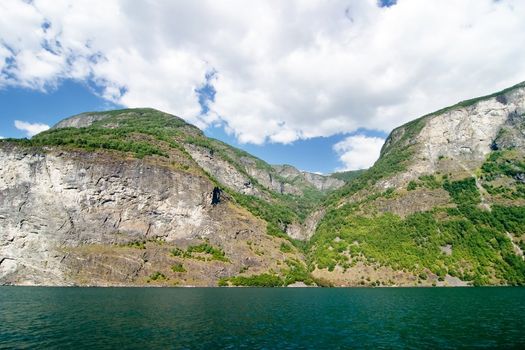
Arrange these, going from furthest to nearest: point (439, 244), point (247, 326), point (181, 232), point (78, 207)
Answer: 1. point (439, 244)
2. point (181, 232)
3. point (78, 207)
4. point (247, 326)

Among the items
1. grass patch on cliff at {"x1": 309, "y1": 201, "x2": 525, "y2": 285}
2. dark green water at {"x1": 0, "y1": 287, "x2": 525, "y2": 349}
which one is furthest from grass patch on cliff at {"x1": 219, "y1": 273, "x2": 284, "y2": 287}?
dark green water at {"x1": 0, "y1": 287, "x2": 525, "y2": 349}

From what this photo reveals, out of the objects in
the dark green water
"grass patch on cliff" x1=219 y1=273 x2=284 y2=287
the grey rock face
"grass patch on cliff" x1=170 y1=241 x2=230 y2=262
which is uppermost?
the grey rock face

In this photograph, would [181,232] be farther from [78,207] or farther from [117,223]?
[78,207]

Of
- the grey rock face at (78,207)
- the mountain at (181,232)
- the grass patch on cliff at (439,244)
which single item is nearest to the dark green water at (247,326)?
the mountain at (181,232)

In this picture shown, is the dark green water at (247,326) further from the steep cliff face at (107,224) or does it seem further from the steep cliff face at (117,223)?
the steep cliff face at (117,223)

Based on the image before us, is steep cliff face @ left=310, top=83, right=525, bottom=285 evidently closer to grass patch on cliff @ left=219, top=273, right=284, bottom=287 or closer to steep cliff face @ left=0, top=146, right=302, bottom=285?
grass patch on cliff @ left=219, top=273, right=284, bottom=287

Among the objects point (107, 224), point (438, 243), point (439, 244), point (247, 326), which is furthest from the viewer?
point (438, 243)

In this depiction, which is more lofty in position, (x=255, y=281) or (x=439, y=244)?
(x=439, y=244)

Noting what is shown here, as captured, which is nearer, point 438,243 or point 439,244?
point 439,244

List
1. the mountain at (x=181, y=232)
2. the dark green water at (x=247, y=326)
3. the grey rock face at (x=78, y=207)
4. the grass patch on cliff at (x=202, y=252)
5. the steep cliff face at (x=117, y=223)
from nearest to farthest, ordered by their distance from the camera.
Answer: the dark green water at (x=247, y=326) < the grey rock face at (x=78, y=207) < the steep cliff face at (x=117, y=223) < the mountain at (x=181, y=232) < the grass patch on cliff at (x=202, y=252)

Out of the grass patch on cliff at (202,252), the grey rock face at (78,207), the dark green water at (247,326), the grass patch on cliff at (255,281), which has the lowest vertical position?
the dark green water at (247,326)

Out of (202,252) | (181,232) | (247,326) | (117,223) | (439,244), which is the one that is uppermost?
(117,223)

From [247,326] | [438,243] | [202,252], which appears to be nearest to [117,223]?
[202,252]

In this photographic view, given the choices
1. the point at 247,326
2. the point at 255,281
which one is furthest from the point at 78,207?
the point at 247,326
